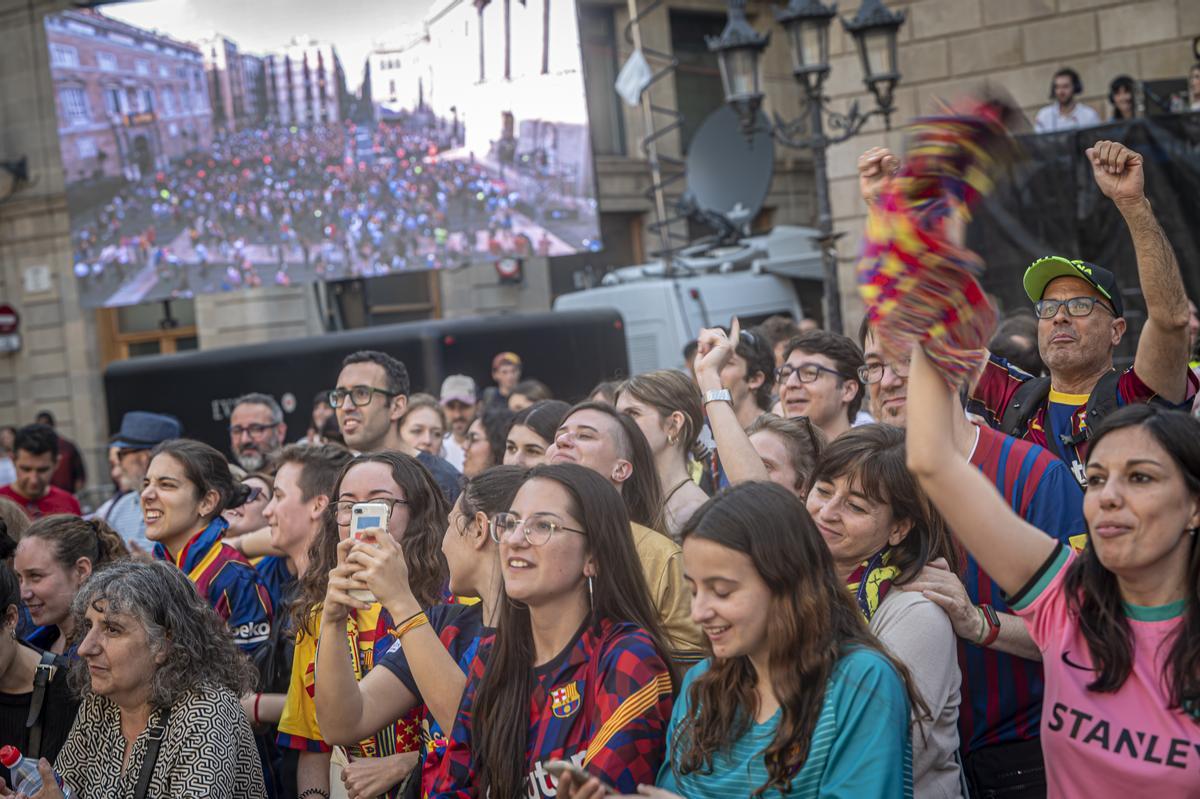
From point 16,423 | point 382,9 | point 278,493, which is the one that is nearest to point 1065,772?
point 278,493

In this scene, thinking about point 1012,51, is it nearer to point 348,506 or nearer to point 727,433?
point 727,433

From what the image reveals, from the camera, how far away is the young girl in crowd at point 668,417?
16.2 feet

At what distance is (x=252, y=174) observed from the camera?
51.8 feet

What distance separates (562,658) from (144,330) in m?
20.3

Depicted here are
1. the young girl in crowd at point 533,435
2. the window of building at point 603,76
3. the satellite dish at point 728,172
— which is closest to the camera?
the young girl in crowd at point 533,435

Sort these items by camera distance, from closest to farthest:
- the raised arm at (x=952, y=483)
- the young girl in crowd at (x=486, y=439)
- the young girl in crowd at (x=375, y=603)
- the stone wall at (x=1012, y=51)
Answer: the raised arm at (x=952, y=483)
the young girl in crowd at (x=375, y=603)
the young girl in crowd at (x=486, y=439)
the stone wall at (x=1012, y=51)

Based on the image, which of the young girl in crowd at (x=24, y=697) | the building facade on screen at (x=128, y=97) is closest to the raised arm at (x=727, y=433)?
the young girl in crowd at (x=24, y=697)

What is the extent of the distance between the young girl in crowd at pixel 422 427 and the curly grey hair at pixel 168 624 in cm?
258

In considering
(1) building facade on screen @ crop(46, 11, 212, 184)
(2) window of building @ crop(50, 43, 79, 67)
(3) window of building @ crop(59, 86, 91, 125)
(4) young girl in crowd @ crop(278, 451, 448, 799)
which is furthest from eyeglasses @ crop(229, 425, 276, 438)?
(2) window of building @ crop(50, 43, 79, 67)

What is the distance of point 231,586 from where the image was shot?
16.5 ft

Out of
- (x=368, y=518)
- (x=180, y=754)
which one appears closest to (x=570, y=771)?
(x=368, y=518)

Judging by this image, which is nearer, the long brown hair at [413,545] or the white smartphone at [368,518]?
the white smartphone at [368,518]

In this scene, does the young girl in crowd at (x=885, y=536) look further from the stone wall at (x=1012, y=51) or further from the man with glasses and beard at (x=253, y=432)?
the stone wall at (x=1012, y=51)

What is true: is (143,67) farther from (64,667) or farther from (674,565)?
(674,565)
